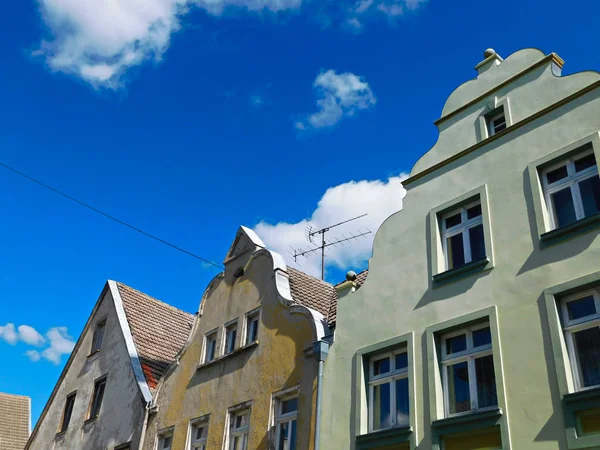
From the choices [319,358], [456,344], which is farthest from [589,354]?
[319,358]

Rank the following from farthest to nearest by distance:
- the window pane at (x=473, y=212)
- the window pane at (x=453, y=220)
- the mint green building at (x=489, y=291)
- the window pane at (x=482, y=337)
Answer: the window pane at (x=453, y=220) < the window pane at (x=473, y=212) < the window pane at (x=482, y=337) < the mint green building at (x=489, y=291)

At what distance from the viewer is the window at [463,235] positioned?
12.3 meters

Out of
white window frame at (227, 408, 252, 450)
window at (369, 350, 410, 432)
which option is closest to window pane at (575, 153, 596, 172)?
window at (369, 350, 410, 432)

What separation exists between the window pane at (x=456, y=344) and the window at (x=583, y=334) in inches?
77.1

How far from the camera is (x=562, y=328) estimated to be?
33.3ft

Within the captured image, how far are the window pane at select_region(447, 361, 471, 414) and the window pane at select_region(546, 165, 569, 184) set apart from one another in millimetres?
3567

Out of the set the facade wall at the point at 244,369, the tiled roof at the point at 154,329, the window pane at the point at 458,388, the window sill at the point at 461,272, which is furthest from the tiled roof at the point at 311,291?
the window pane at the point at 458,388

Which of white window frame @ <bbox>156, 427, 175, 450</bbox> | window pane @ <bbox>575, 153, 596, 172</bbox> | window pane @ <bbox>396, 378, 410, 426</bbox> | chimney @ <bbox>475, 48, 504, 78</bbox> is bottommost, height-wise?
window pane @ <bbox>396, 378, 410, 426</bbox>

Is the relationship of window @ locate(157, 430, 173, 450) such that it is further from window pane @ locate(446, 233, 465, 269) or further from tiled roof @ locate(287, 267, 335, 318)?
window pane @ locate(446, 233, 465, 269)

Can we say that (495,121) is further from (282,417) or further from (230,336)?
(230,336)

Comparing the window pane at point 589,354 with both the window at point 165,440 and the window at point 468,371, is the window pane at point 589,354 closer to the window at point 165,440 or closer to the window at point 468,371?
the window at point 468,371

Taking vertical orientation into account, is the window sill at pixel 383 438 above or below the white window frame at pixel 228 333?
below

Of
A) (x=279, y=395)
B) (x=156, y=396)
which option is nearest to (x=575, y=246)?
(x=279, y=395)

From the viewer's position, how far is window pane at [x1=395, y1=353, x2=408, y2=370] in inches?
495
